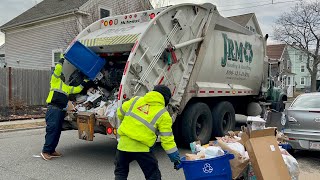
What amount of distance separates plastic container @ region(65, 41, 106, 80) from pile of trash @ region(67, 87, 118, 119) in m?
0.38

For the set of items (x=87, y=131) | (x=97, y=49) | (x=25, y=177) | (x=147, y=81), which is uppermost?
(x=97, y=49)

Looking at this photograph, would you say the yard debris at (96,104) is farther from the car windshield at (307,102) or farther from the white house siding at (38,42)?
the white house siding at (38,42)

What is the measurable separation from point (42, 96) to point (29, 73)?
1.15 metres

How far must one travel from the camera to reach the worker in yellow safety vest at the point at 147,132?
12.9 ft

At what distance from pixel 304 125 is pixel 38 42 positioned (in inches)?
756

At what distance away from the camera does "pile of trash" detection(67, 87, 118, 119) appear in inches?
253

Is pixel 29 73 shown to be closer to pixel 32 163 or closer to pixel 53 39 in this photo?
pixel 53 39

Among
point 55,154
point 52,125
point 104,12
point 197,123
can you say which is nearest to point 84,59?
point 52,125

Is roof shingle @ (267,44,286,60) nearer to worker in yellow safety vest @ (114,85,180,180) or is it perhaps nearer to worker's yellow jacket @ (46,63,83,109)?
worker's yellow jacket @ (46,63,83,109)

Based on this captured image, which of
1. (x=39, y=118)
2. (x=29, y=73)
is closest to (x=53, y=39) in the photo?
(x=29, y=73)

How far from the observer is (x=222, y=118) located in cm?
846

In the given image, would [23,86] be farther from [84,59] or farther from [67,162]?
[67,162]

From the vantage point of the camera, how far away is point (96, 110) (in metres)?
6.53

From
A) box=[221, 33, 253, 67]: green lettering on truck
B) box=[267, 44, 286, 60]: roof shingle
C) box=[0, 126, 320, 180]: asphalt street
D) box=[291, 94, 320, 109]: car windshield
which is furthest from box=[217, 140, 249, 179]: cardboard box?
box=[267, 44, 286, 60]: roof shingle
